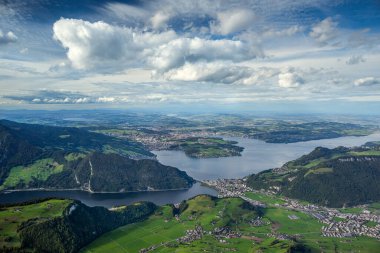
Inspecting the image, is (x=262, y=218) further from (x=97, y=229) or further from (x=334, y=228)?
(x=97, y=229)

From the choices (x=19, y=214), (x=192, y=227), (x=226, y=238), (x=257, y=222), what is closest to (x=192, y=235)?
(x=192, y=227)

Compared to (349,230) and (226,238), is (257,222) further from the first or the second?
(349,230)

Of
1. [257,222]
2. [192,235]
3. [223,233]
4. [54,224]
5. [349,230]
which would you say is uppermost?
[54,224]

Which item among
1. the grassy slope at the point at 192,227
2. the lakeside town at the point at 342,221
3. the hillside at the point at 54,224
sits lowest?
the lakeside town at the point at 342,221

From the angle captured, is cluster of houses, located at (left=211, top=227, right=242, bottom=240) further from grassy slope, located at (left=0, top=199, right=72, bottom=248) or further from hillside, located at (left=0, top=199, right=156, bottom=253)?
grassy slope, located at (left=0, top=199, right=72, bottom=248)

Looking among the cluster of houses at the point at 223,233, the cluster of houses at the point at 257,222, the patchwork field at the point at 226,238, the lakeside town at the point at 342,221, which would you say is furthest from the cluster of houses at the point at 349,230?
the cluster of houses at the point at 223,233

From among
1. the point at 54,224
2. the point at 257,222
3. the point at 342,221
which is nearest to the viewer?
the point at 54,224

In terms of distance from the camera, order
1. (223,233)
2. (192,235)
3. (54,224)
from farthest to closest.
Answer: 1. (223,233)
2. (192,235)
3. (54,224)

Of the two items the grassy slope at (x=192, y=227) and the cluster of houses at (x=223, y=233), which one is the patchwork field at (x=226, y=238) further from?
the cluster of houses at (x=223, y=233)
